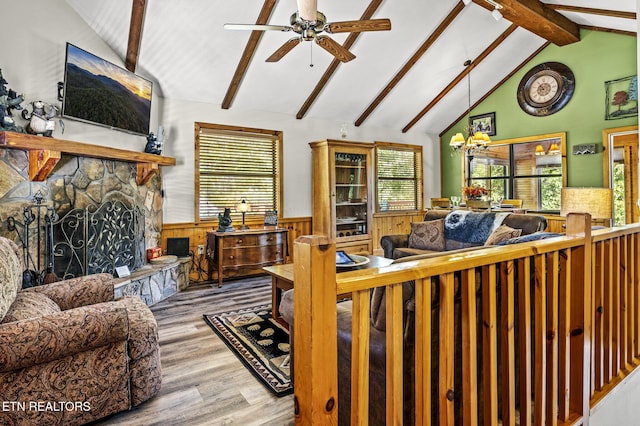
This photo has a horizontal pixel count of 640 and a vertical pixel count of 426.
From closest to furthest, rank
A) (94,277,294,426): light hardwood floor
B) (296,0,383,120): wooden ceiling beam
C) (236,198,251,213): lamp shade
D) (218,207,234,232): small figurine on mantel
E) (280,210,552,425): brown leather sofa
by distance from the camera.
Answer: (280,210,552,425): brown leather sofa
(94,277,294,426): light hardwood floor
(296,0,383,120): wooden ceiling beam
(218,207,234,232): small figurine on mantel
(236,198,251,213): lamp shade

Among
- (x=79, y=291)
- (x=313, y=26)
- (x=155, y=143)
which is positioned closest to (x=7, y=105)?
(x=79, y=291)

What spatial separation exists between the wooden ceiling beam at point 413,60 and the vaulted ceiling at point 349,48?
0.06ft

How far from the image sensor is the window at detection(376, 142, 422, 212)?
22.3ft

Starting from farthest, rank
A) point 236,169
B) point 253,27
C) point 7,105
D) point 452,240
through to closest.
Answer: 1. point 236,169
2. point 452,240
3. point 253,27
4. point 7,105

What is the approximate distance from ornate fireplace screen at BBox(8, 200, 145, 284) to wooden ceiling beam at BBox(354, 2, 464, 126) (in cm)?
403

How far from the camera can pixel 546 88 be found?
5.99 metres

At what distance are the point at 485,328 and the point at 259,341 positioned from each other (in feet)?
6.70

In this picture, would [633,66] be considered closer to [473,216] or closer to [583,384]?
[473,216]

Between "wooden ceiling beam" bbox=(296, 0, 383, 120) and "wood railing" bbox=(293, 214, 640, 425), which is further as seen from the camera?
"wooden ceiling beam" bbox=(296, 0, 383, 120)

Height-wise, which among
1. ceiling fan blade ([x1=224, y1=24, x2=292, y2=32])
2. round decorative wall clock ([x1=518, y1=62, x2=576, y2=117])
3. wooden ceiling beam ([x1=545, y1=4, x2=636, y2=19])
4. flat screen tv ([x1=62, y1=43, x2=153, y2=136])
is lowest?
flat screen tv ([x1=62, y1=43, x2=153, y2=136])

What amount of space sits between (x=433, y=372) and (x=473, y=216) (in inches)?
130

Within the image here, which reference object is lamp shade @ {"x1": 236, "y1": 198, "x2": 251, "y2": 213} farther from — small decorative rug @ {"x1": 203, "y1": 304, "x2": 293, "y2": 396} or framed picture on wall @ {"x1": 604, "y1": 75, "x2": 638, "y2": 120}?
framed picture on wall @ {"x1": 604, "y1": 75, "x2": 638, "y2": 120}

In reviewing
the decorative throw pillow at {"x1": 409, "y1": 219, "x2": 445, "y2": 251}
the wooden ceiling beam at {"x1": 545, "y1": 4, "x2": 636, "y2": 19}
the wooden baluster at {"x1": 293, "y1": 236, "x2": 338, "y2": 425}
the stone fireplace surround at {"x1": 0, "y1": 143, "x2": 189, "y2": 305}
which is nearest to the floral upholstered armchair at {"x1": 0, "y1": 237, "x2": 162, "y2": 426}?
the stone fireplace surround at {"x1": 0, "y1": 143, "x2": 189, "y2": 305}

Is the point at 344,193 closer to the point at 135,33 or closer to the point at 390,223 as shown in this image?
the point at 390,223
